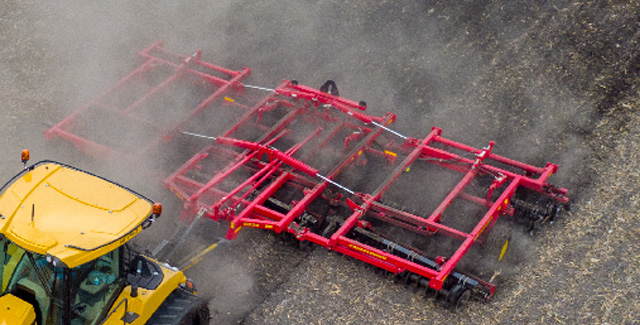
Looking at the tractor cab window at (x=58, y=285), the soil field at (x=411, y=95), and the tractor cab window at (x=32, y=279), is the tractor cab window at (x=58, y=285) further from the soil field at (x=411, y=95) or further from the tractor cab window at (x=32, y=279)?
the soil field at (x=411, y=95)

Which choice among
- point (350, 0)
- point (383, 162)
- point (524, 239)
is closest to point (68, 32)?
point (350, 0)

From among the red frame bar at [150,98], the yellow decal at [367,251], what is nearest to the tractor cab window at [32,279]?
the red frame bar at [150,98]

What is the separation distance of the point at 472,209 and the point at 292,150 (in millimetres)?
2654

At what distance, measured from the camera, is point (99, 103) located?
12.5 m

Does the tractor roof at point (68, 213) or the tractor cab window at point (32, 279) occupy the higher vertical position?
the tractor roof at point (68, 213)

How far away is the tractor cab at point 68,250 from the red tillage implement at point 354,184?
8.15ft

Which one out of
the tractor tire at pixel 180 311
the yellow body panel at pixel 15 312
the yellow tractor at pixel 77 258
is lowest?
the yellow body panel at pixel 15 312

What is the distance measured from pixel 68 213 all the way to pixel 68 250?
2.39ft

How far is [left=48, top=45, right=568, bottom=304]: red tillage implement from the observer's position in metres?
10.3

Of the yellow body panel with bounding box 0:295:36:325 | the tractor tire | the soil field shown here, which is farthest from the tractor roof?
the soil field

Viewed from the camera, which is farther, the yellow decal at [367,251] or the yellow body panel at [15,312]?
the yellow decal at [367,251]

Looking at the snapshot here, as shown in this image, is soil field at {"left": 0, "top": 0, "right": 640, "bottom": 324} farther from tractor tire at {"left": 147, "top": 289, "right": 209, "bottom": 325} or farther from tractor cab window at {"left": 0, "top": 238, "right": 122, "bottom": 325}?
tractor cab window at {"left": 0, "top": 238, "right": 122, "bottom": 325}

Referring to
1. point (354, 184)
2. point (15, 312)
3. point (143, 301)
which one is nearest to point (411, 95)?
point (354, 184)

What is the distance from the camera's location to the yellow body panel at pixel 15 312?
749cm
